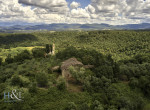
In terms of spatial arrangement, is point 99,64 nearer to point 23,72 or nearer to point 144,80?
point 144,80

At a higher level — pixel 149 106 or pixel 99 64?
pixel 99 64

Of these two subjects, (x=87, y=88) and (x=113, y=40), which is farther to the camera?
(x=113, y=40)

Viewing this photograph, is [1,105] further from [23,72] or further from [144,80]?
[144,80]

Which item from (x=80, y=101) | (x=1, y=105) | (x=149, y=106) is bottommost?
(x=149, y=106)

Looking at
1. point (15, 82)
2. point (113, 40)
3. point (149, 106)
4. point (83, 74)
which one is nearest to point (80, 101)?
point (83, 74)

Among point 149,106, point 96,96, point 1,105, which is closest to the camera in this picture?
point 1,105

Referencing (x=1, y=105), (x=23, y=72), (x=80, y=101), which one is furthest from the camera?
(x=23, y=72)

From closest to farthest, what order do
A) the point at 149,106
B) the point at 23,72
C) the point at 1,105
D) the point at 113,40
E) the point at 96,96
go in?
the point at 1,105 → the point at 96,96 → the point at 149,106 → the point at 23,72 → the point at 113,40

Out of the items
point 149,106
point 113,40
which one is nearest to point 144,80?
point 149,106

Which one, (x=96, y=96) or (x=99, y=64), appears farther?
(x=99, y=64)
